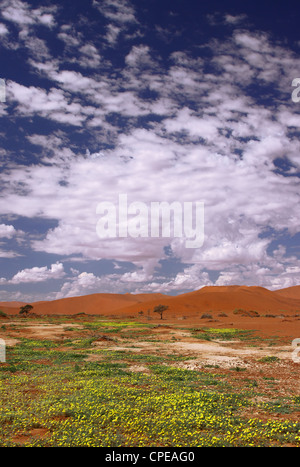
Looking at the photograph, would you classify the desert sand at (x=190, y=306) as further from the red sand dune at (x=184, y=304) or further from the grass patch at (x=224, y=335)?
the grass patch at (x=224, y=335)

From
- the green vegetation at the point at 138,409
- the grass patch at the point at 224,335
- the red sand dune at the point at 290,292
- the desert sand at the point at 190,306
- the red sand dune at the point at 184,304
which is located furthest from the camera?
the red sand dune at the point at 290,292

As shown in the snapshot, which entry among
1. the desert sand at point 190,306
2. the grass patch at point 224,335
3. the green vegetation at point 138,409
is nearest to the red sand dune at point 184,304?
the desert sand at point 190,306

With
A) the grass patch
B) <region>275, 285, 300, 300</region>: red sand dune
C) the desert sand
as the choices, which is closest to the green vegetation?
the grass patch

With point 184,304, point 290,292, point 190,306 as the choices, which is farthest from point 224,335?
point 290,292

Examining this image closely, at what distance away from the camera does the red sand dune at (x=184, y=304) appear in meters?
102

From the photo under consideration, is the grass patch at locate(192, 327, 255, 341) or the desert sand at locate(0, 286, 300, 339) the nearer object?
the grass patch at locate(192, 327, 255, 341)

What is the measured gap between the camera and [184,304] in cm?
10769

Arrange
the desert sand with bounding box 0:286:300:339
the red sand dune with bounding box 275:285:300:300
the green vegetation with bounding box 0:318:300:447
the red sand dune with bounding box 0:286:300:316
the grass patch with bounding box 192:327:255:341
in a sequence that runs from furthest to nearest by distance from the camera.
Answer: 1. the red sand dune with bounding box 275:285:300:300
2. the red sand dune with bounding box 0:286:300:316
3. the desert sand with bounding box 0:286:300:339
4. the grass patch with bounding box 192:327:255:341
5. the green vegetation with bounding box 0:318:300:447

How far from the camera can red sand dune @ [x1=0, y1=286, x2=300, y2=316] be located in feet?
335

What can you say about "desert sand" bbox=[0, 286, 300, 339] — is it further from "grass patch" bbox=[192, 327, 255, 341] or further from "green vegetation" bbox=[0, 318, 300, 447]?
"green vegetation" bbox=[0, 318, 300, 447]

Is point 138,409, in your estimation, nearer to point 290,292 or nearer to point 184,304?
point 184,304
